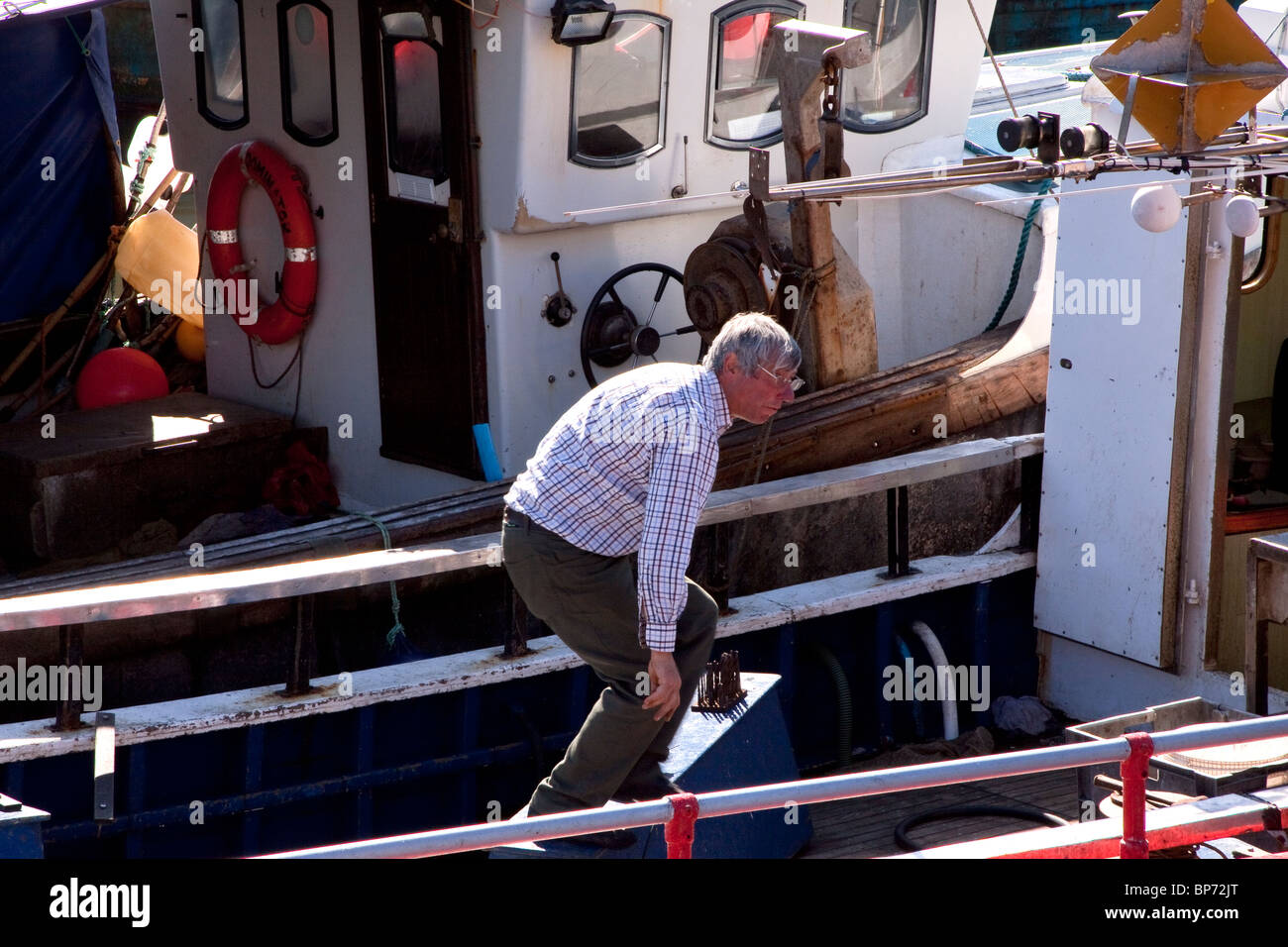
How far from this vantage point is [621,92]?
7434 millimetres

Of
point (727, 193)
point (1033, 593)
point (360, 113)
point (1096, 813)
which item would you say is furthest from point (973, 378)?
point (360, 113)

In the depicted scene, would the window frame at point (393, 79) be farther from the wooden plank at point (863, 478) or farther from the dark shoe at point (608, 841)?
the dark shoe at point (608, 841)

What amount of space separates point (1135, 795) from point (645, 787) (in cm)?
138

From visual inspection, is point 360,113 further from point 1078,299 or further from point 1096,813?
point 1096,813

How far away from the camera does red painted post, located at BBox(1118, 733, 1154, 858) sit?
336cm

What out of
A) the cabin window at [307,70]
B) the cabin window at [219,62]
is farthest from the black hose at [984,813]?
the cabin window at [219,62]

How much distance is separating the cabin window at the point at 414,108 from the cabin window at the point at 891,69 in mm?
2341

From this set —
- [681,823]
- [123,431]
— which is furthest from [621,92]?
[681,823]

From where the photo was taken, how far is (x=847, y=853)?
497 cm

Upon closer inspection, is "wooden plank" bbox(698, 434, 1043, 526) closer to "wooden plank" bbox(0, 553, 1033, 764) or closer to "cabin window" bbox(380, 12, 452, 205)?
"wooden plank" bbox(0, 553, 1033, 764)

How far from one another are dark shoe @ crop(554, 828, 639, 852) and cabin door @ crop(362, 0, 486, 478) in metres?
3.37

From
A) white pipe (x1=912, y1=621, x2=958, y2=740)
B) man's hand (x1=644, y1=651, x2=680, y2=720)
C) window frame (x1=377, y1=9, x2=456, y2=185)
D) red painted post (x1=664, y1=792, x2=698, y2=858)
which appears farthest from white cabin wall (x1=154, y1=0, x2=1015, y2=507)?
red painted post (x1=664, y1=792, x2=698, y2=858)

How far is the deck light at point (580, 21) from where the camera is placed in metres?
6.75

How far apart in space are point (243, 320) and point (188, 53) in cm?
159
